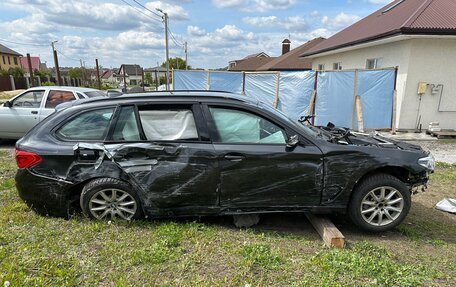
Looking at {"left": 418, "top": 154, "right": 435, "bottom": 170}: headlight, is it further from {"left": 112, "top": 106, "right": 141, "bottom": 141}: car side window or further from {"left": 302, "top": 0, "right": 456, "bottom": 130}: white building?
{"left": 302, "top": 0, "right": 456, "bottom": 130}: white building

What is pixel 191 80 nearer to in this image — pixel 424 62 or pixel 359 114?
pixel 359 114

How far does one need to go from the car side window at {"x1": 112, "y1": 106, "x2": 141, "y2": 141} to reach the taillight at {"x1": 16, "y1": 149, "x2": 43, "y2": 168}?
2.82ft

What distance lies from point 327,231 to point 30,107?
25.7ft

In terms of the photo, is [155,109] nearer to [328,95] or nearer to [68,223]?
[68,223]

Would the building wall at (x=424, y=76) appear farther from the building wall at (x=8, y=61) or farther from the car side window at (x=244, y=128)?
the building wall at (x=8, y=61)

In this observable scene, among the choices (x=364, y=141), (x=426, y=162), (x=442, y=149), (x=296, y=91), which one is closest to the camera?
(x=426, y=162)

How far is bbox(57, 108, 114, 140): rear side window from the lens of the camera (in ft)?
11.5

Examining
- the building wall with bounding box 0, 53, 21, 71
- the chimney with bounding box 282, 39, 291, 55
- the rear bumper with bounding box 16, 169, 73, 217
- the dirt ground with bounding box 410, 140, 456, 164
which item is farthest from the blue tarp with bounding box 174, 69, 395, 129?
the building wall with bounding box 0, 53, 21, 71

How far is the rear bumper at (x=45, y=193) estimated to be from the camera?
3455mm

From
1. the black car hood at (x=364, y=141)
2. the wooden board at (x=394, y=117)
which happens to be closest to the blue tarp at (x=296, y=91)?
the wooden board at (x=394, y=117)

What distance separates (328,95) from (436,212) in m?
6.85

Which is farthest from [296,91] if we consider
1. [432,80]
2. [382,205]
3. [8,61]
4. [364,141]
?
[8,61]

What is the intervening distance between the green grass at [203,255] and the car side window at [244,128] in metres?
1.03

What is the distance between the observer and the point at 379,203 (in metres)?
3.51
